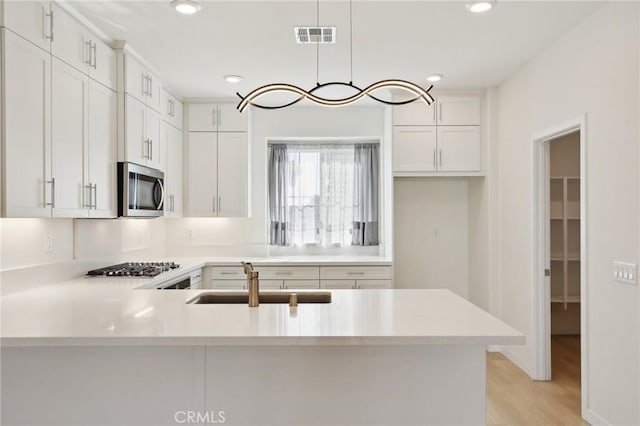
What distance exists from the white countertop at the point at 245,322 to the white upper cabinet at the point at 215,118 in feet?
8.47

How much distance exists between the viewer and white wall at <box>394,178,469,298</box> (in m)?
4.81

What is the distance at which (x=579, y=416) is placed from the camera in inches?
117

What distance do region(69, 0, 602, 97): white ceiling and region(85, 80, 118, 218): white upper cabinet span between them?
47cm

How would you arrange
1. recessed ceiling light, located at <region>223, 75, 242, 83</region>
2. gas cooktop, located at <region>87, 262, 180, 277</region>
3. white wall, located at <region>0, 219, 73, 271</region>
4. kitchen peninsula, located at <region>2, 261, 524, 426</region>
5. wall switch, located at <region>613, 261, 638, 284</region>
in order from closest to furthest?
kitchen peninsula, located at <region>2, 261, 524, 426</region> → wall switch, located at <region>613, 261, 638, 284</region> → white wall, located at <region>0, 219, 73, 271</region> → gas cooktop, located at <region>87, 262, 180, 277</region> → recessed ceiling light, located at <region>223, 75, 242, 83</region>

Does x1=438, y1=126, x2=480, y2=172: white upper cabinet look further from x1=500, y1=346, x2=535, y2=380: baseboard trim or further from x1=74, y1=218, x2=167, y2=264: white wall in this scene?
x1=74, y1=218, x2=167, y2=264: white wall

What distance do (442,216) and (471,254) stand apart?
1.71ft

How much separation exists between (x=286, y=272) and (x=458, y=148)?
2179 millimetres

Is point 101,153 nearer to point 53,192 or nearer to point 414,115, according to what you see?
point 53,192

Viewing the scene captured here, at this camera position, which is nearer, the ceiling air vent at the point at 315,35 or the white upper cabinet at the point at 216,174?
the ceiling air vent at the point at 315,35

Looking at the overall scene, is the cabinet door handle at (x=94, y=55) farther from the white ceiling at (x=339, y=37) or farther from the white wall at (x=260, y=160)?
the white wall at (x=260, y=160)

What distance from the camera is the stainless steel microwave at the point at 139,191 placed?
3.30 meters

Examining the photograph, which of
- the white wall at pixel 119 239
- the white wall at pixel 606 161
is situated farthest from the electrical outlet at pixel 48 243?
the white wall at pixel 606 161

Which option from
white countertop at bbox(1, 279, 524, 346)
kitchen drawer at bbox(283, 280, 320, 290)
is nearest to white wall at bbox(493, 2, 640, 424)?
white countertop at bbox(1, 279, 524, 346)

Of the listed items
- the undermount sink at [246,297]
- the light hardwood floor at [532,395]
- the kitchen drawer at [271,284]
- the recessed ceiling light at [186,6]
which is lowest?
the light hardwood floor at [532,395]
